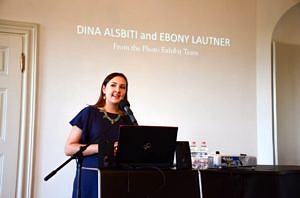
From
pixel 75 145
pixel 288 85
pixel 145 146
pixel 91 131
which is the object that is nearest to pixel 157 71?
pixel 91 131

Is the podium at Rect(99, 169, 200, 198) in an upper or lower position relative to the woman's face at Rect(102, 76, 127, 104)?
lower

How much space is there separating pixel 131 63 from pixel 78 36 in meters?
0.53

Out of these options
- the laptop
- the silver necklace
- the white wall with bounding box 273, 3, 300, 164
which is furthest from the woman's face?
the white wall with bounding box 273, 3, 300, 164

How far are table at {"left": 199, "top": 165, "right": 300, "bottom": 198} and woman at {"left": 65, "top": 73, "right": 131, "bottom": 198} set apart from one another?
650mm

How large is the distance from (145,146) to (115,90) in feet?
3.19

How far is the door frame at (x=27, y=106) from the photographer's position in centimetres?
306

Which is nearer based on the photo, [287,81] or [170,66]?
[170,66]

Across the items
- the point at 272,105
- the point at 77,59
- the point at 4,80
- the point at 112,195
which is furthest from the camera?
the point at 272,105

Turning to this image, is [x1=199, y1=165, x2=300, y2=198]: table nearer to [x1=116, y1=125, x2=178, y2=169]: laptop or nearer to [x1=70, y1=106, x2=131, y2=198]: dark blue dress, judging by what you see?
[x1=116, y1=125, x2=178, y2=169]: laptop

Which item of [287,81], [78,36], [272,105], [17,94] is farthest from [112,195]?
[287,81]

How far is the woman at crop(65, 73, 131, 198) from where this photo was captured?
2346 mm

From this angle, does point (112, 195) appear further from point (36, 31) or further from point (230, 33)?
point (230, 33)

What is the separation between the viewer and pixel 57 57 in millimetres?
3238

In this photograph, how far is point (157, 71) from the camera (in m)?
3.53
